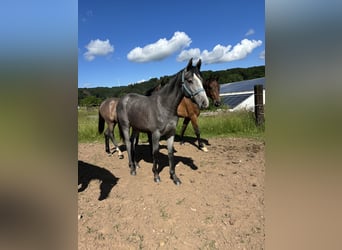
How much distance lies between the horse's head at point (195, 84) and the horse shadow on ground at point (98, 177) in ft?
6.24

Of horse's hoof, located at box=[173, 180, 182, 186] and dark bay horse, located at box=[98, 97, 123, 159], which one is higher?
dark bay horse, located at box=[98, 97, 123, 159]

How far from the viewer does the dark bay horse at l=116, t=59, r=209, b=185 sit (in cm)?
347

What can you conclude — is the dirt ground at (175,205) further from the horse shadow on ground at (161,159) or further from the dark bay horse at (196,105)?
the dark bay horse at (196,105)

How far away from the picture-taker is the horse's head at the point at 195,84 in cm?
345

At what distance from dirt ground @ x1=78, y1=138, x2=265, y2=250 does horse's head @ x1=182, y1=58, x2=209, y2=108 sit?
133cm

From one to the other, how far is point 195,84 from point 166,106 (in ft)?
1.94

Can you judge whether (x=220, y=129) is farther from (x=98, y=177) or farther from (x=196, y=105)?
(x=98, y=177)

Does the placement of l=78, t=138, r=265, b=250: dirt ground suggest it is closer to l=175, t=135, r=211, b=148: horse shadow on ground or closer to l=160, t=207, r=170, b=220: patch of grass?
l=160, t=207, r=170, b=220: patch of grass

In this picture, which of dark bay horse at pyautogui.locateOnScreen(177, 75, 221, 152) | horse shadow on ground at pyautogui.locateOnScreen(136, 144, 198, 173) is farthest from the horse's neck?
dark bay horse at pyautogui.locateOnScreen(177, 75, 221, 152)

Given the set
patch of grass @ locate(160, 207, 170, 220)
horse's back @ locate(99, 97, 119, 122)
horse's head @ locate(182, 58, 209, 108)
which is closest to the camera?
patch of grass @ locate(160, 207, 170, 220)

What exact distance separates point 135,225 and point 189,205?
30.0 inches

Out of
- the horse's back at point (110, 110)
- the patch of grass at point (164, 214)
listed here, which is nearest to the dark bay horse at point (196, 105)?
the horse's back at point (110, 110)

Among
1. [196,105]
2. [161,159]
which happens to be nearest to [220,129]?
[196,105]
